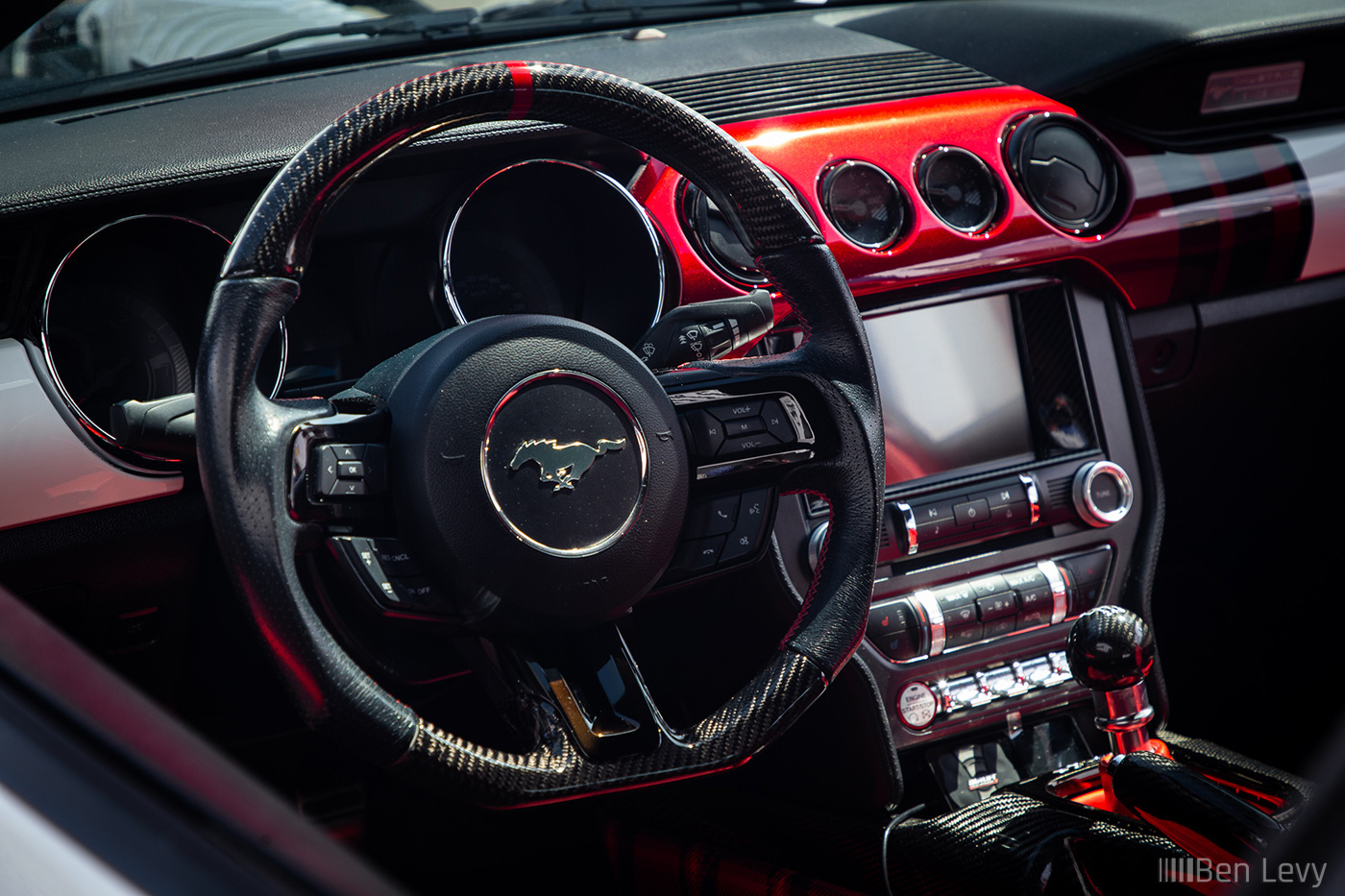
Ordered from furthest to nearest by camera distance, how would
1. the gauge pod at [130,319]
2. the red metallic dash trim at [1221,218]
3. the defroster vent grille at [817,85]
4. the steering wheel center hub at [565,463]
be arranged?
the red metallic dash trim at [1221,218] → the defroster vent grille at [817,85] → the gauge pod at [130,319] → the steering wheel center hub at [565,463]

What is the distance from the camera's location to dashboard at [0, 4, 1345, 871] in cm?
136

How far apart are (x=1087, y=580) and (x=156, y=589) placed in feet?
4.58

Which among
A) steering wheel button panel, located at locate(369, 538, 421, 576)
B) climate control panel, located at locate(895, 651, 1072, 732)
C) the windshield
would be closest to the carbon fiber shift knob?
climate control panel, located at locate(895, 651, 1072, 732)

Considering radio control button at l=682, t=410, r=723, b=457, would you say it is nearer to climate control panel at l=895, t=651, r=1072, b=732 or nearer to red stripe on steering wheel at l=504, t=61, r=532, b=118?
red stripe on steering wheel at l=504, t=61, r=532, b=118

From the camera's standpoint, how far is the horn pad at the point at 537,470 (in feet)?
3.31

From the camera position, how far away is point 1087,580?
171 centimetres

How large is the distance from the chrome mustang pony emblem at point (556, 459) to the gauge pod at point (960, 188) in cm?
86

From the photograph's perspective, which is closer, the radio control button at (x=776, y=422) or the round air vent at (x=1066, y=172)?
the radio control button at (x=776, y=422)

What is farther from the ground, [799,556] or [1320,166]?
[1320,166]

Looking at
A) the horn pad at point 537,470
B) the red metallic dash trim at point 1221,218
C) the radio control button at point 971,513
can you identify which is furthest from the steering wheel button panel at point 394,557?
the red metallic dash trim at point 1221,218

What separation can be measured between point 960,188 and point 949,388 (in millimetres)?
320

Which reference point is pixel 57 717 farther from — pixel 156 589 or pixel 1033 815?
pixel 1033 815

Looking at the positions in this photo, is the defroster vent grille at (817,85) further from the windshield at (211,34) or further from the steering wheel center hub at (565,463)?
the steering wheel center hub at (565,463)

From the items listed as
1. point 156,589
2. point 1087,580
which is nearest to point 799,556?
point 1087,580
